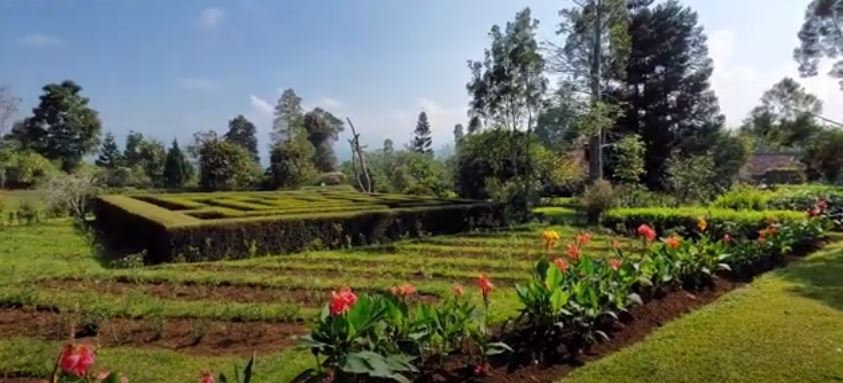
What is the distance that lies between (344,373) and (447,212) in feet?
35.5

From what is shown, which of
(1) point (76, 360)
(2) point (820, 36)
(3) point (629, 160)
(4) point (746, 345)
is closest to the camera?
(1) point (76, 360)

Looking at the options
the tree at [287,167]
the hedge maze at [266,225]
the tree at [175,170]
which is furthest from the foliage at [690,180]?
the tree at [175,170]

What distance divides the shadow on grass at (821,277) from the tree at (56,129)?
4324 centimetres

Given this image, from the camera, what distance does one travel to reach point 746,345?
4.17m

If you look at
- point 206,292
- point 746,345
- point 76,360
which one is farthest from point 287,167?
point 76,360

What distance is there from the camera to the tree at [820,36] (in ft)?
78.3

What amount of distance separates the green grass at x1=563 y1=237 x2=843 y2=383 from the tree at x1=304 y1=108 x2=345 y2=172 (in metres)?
35.9

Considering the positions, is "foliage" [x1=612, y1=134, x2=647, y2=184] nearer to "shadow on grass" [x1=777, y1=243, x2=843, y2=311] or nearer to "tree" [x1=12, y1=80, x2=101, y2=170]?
"shadow on grass" [x1=777, y1=243, x2=843, y2=311]

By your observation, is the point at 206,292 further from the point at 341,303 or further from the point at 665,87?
the point at 665,87

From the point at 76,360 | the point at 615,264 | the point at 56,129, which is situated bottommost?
the point at 615,264

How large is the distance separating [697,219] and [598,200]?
375 centimetres

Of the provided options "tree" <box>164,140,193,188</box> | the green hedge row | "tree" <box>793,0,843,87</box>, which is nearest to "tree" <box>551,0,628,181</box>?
the green hedge row

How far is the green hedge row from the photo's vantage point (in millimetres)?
10344

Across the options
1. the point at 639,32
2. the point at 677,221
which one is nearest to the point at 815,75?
the point at 639,32
